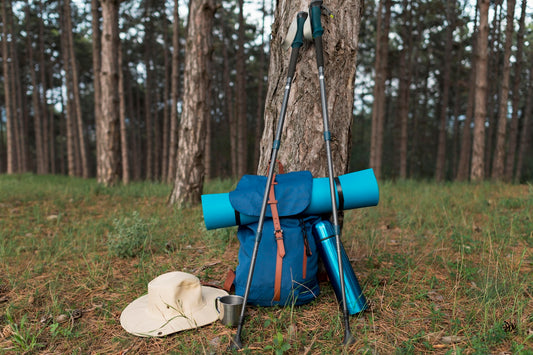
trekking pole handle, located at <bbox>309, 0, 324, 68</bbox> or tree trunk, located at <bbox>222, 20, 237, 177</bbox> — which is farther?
tree trunk, located at <bbox>222, 20, 237, 177</bbox>

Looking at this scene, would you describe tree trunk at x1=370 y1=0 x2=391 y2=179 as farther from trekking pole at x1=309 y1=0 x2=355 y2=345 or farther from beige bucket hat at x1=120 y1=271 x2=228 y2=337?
beige bucket hat at x1=120 y1=271 x2=228 y2=337

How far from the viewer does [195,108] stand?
19.5 ft

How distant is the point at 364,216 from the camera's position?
4711 mm

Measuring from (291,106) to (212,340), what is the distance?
1718mm

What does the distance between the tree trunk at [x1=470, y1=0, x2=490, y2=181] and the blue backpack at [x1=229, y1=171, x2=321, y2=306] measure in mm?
7641

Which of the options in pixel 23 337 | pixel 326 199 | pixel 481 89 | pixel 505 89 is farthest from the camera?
pixel 505 89

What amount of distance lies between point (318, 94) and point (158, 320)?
76.3 inches

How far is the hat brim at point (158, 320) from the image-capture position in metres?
2.04

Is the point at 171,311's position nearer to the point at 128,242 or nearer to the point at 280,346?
the point at 280,346

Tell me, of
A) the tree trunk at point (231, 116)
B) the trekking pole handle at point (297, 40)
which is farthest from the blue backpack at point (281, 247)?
the tree trunk at point (231, 116)

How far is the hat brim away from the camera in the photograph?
2039 mm

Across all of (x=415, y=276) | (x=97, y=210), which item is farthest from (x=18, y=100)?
(x=415, y=276)

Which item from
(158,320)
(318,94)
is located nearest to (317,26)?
(318,94)

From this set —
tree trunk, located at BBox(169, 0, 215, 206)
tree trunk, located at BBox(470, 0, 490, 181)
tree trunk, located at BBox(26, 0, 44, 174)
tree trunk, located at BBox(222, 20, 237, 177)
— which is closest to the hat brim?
tree trunk, located at BBox(169, 0, 215, 206)
